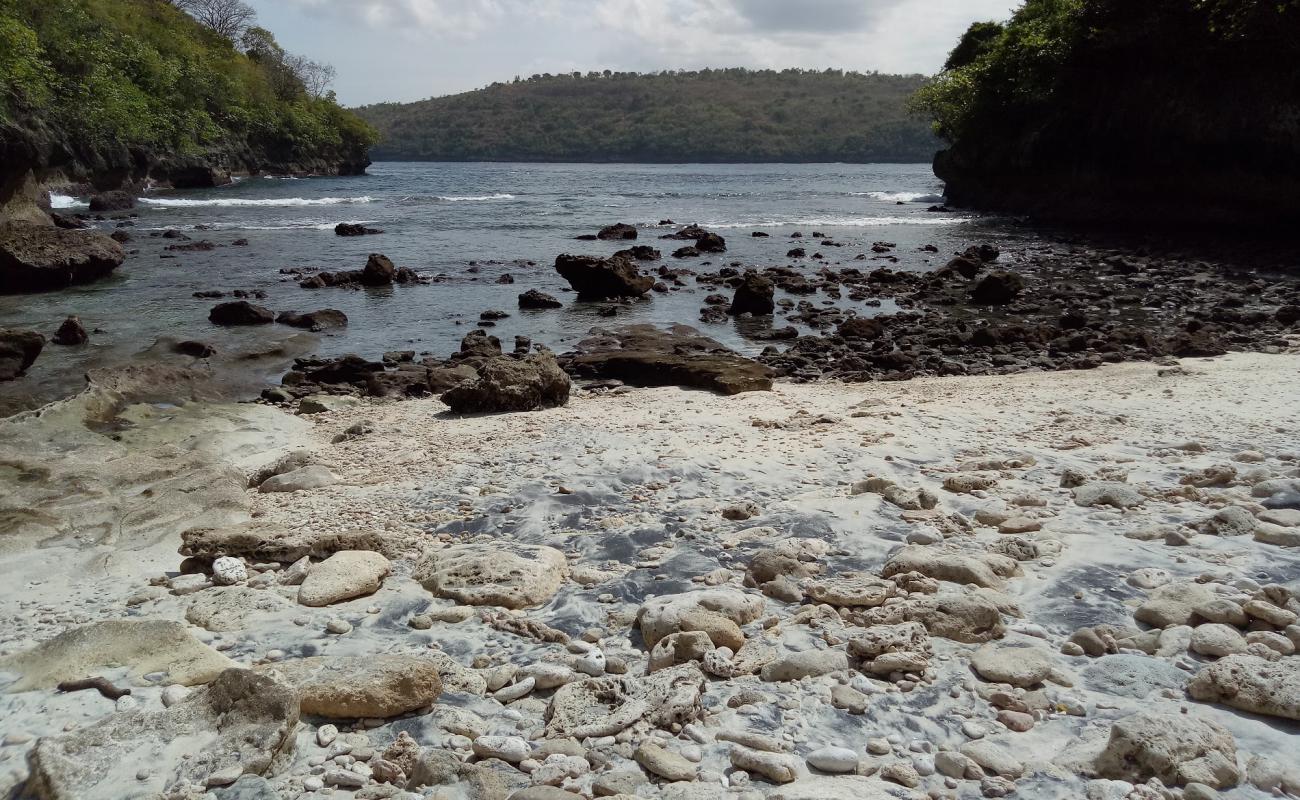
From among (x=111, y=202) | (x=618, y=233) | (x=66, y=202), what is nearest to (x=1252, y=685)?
(x=618, y=233)

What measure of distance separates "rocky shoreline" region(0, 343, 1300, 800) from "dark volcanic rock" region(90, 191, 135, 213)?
41.0 metres

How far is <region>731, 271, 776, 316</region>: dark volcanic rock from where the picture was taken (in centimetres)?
1891

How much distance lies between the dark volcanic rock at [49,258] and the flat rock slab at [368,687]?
63.9 feet

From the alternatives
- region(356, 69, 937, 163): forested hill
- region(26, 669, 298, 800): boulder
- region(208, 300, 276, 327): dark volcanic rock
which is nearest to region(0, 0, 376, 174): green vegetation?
region(208, 300, 276, 327): dark volcanic rock

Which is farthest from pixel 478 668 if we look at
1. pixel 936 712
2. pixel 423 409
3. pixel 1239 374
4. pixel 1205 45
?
pixel 1205 45

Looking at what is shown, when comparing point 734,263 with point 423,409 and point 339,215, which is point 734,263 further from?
point 339,215

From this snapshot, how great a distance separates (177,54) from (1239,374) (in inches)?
3040

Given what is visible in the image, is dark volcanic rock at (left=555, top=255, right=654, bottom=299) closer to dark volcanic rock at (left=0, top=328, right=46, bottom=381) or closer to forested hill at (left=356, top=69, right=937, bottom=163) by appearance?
dark volcanic rock at (left=0, top=328, right=46, bottom=381)

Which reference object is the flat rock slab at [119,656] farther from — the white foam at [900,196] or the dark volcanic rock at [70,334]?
the white foam at [900,196]

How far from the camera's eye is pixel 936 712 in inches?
161

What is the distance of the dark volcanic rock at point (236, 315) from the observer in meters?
17.1

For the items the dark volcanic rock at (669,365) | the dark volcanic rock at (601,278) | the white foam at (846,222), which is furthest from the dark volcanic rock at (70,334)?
the white foam at (846,222)

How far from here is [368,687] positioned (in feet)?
13.4

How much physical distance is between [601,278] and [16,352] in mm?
11285
